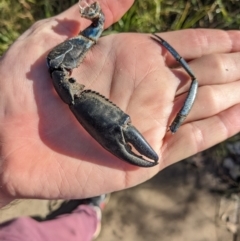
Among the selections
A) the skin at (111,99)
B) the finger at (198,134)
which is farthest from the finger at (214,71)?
the finger at (198,134)

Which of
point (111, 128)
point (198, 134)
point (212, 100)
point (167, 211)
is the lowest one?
point (167, 211)

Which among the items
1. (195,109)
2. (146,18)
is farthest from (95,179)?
(146,18)

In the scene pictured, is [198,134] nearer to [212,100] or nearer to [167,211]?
[212,100]

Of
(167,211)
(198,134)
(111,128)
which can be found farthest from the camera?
(167,211)

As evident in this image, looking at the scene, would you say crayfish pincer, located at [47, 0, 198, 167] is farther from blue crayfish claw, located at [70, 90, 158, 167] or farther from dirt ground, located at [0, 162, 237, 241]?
dirt ground, located at [0, 162, 237, 241]

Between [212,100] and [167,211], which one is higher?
[212,100]

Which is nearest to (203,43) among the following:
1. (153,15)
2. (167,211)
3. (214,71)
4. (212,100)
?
(214,71)

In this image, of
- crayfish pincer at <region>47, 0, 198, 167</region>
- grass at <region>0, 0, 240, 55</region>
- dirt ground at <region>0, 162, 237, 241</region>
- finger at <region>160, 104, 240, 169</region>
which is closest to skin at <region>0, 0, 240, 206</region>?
finger at <region>160, 104, 240, 169</region>
